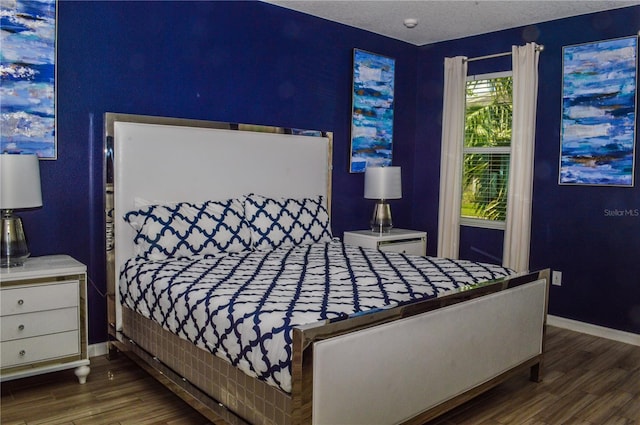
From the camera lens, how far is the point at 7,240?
2768 millimetres

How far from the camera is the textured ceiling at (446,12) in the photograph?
3963mm

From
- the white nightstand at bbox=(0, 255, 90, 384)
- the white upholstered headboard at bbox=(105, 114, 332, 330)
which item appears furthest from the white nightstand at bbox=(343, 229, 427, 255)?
the white nightstand at bbox=(0, 255, 90, 384)

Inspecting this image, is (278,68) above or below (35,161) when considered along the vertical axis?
above

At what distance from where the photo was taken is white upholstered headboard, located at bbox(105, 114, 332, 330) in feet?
10.7

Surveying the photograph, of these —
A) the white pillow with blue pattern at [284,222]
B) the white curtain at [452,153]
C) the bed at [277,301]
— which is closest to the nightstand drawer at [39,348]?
the bed at [277,301]

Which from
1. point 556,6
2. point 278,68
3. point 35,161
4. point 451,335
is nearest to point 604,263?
point 556,6

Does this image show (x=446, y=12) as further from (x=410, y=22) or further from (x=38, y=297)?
(x=38, y=297)

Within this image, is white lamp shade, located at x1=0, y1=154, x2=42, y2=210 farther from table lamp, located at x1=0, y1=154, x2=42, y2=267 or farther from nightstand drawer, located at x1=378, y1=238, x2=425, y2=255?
nightstand drawer, located at x1=378, y1=238, x2=425, y2=255

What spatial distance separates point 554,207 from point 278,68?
2474 millimetres

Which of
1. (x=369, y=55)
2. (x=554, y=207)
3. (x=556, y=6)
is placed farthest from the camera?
(x=369, y=55)

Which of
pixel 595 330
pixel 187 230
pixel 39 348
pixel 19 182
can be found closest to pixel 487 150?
pixel 595 330

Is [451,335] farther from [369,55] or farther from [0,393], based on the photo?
[369,55]

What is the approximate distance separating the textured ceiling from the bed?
984 mm

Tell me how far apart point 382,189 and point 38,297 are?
275cm
